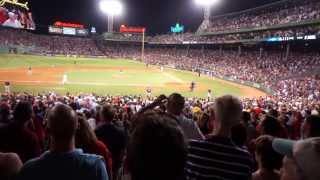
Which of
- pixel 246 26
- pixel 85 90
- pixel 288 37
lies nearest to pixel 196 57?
pixel 246 26

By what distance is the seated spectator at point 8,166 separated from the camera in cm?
375

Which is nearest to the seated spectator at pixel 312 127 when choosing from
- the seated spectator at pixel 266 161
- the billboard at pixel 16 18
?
the seated spectator at pixel 266 161

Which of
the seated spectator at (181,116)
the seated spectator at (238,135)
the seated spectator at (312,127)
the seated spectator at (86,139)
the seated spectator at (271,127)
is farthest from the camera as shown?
the seated spectator at (271,127)

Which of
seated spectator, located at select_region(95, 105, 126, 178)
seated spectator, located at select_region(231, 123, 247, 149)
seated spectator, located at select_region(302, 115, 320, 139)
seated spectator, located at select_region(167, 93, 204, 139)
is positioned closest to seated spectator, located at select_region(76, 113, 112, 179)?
seated spectator, located at select_region(167, 93, 204, 139)

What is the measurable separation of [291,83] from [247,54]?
25.2m

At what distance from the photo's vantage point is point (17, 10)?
99.6 m

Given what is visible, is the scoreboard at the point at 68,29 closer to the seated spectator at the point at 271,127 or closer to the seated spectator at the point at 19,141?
the seated spectator at the point at 19,141

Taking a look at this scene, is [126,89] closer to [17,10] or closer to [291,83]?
[291,83]

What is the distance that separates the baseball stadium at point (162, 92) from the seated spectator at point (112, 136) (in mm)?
21

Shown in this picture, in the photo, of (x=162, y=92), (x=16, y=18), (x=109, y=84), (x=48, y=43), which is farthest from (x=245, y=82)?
(x=48, y=43)

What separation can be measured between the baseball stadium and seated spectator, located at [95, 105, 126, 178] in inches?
0.8

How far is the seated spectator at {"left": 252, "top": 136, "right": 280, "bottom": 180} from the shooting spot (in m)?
4.20

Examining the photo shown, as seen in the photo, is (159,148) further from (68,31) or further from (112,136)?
(68,31)

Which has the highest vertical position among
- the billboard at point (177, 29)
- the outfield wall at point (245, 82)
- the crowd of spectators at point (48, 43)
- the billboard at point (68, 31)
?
the billboard at point (177, 29)
